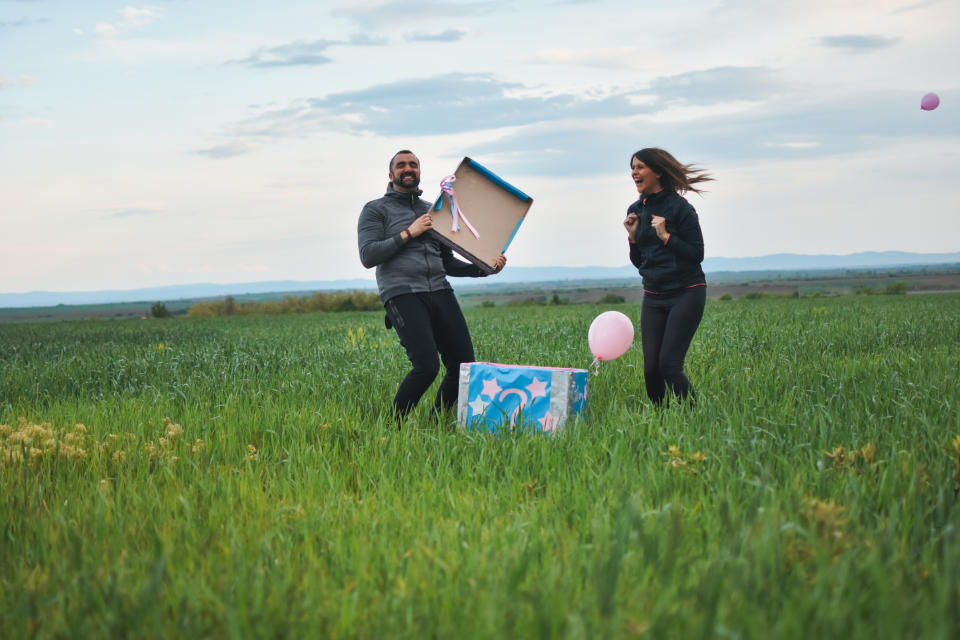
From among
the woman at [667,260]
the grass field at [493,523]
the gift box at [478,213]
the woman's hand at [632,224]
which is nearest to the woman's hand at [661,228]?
the woman at [667,260]

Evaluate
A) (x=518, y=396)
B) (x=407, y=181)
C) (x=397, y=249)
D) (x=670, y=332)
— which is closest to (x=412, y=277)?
(x=397, y=249)

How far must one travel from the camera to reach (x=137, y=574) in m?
2.91

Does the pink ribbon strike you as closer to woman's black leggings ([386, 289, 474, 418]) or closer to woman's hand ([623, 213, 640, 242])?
woman's black leggings ([386, 289, 474, 418])

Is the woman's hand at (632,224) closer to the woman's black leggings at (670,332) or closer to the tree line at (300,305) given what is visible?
the woman's black leggings at (670,332)

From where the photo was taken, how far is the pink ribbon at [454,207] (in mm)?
5430

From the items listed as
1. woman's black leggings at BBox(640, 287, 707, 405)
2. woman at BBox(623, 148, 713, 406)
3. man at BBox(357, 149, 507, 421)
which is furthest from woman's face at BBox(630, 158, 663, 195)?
man at BBox(357, 149, 507, 421)

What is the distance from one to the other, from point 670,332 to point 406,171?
258cm

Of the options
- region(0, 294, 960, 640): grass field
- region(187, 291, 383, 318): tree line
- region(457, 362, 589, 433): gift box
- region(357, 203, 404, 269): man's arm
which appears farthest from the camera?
region(187, 291, 383, 318): tree line

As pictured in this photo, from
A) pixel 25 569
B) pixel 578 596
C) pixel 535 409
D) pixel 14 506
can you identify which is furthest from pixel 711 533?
pixel 14 506

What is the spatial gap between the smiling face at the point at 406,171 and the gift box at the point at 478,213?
344 millimetres

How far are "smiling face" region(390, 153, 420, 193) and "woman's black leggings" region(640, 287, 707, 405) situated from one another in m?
2.21

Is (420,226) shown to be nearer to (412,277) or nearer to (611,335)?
(412,277)

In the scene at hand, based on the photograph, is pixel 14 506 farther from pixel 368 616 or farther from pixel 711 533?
pixel 711 533

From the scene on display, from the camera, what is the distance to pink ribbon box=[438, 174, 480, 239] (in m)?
5.43
